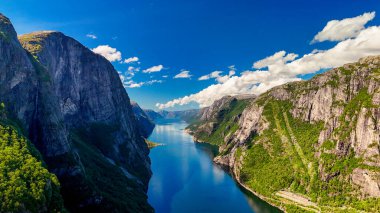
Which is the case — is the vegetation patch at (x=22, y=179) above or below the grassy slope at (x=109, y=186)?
above

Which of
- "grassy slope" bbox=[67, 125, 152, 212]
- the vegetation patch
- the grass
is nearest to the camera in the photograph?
the vegetation patch

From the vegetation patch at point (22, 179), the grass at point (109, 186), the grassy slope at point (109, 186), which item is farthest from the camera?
the grassy slope at point (109, 186)

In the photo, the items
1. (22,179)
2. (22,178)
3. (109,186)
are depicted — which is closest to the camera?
(22,179)

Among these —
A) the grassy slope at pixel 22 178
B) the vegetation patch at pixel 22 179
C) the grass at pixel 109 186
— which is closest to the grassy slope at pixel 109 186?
the grass at pixel 109 186

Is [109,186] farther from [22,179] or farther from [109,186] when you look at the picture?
[22,179]

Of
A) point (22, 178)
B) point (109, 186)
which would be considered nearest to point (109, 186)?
point (109, 186)

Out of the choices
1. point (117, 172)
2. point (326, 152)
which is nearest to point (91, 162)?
point (117, 172)

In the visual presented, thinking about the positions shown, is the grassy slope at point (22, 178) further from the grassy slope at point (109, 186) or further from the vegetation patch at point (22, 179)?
the grassy slope at point (109, 186)

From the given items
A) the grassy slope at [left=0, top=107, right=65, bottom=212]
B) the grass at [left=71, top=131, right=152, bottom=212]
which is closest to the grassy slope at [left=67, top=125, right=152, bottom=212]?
the grass at [left=71, top=131, right=152, bottom=212]

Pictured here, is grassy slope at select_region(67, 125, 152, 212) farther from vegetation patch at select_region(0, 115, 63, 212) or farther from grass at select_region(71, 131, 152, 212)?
vegetation patch at select_region(0, 115, 63, 212)

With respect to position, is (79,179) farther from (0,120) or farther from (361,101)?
(361,101)

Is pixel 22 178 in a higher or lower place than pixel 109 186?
higher

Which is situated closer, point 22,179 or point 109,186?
point 22,179
